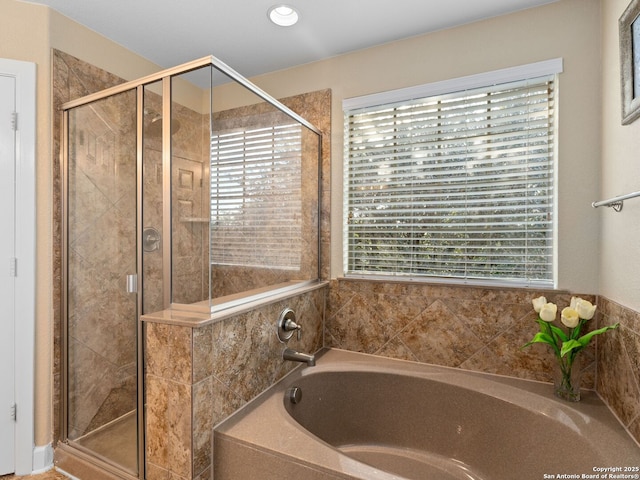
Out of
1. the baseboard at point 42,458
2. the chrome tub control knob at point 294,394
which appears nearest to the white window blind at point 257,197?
the chrome tub control knob at point 294,394

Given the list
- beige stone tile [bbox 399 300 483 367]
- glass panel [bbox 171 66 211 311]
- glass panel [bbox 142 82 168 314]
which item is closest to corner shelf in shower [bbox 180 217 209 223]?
glass panel [bbox 171 66 211 311]

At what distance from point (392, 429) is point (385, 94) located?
1931mm

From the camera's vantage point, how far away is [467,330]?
1.82m

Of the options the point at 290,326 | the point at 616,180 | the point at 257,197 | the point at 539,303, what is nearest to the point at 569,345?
the point at 539,303

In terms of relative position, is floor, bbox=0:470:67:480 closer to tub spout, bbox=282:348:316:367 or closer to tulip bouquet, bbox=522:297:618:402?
tub spout, bbox=282:348:316:367

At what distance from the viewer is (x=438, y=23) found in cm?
186

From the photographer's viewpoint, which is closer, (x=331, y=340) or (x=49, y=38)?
(x=49, y=38)

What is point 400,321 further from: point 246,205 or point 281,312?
point 246,205

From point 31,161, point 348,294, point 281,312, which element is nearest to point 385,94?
point 348,294

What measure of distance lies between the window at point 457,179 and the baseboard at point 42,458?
1.89 m

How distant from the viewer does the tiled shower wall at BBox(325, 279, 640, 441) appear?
1423 mm

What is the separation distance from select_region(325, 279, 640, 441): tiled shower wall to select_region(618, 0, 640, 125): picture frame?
0.77 metres

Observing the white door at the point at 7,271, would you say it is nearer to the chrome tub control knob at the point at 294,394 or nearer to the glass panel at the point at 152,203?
the glass panel at the point at 152,203

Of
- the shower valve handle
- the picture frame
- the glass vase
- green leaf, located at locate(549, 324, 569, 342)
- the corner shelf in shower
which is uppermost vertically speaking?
the picture frame
